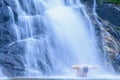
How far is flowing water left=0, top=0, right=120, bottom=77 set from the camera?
29922 mm

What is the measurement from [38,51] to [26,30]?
5.99ft

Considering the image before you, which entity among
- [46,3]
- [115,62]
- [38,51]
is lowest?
[115,62]

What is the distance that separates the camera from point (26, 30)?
1227 inches

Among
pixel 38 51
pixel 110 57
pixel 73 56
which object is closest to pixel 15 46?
pixel 38 51

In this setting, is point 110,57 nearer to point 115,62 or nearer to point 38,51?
point 115,62

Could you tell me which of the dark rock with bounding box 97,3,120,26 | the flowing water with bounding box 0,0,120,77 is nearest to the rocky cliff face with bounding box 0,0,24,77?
the flowing water with bounding box 0,0,120,77

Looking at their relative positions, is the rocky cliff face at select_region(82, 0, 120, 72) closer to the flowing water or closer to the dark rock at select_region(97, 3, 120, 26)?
the dark rock at select_region(97, 3, 120, 26)

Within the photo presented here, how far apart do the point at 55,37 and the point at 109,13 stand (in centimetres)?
646

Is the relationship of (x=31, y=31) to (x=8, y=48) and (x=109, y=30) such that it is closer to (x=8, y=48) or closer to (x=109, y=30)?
(x=8, y=48)

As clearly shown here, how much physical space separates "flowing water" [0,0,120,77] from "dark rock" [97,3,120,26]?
1648mm

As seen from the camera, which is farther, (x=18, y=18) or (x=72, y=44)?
(x=72, y=44)

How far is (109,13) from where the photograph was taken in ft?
122

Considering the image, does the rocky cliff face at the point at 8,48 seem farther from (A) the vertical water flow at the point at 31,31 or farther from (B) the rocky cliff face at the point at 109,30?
(B) the rocky cliff face at the point at 109,30

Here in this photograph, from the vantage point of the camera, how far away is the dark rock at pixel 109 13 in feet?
121
